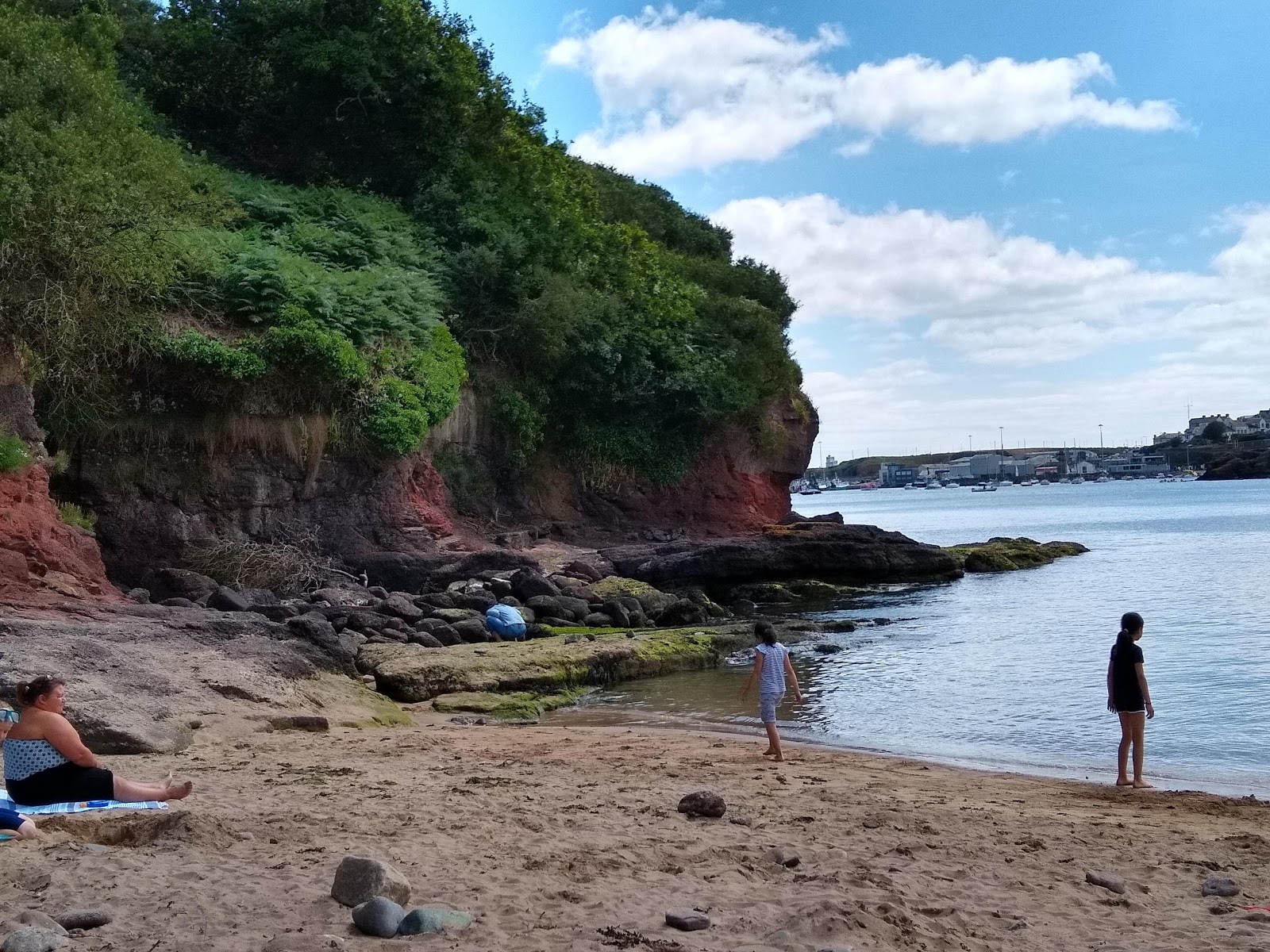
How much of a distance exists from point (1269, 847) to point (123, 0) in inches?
1507

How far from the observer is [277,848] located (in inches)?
246

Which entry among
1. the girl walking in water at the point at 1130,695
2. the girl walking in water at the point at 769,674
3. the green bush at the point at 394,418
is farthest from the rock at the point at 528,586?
the girl walking in water at the point at 1130,695

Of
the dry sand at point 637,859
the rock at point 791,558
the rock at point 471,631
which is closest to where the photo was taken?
the dry sand at point 637,859

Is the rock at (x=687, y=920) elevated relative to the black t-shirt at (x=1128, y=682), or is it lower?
lower

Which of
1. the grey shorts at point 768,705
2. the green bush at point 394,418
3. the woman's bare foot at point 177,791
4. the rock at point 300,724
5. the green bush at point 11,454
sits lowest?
the rock at point 300,724

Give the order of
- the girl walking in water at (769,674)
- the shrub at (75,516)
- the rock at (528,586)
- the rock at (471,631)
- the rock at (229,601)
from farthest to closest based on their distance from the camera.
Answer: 1. the rock at (528,586)
2. the rock at (471,631)
3. the shrub at (75,516)
4. the rock at (229,601)
5. the girl walking in water at (769,674)

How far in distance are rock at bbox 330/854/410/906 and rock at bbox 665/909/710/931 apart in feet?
4.30

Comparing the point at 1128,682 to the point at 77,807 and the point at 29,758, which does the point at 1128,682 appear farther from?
the point at 29,758

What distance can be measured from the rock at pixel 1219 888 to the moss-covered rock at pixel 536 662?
10321 mm

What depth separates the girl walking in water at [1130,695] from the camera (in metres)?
10.4

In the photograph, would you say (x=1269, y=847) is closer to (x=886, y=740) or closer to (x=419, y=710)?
(x=886, y=740)

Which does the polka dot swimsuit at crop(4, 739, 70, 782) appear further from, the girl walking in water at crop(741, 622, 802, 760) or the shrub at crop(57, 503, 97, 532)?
the shrub at crop(57, 503, 97, 532)

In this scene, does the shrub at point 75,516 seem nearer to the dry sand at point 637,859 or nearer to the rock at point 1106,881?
the dry sand at point 637,859

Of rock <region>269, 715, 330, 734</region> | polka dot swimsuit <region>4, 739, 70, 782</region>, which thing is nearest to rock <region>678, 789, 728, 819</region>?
polka dot swimsuit <region>4, 739, 70, 782</region>
